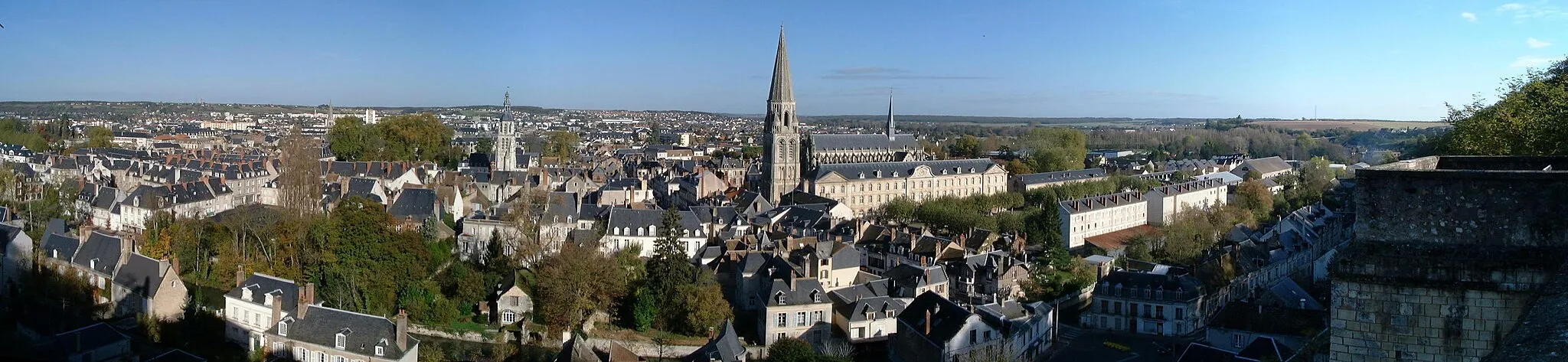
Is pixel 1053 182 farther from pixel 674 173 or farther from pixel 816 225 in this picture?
pixel 816 225

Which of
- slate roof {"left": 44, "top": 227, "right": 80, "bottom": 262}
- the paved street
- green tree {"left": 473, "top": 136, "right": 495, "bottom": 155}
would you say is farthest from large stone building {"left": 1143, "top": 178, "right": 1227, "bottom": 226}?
green tree {"left": 473, "top": 136, "right": 495, "bottom": 155}

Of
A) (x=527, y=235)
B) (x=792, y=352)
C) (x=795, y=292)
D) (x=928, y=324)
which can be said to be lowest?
(x=792, y=352)

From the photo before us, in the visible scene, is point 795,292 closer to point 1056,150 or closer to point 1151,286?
point 1151,286

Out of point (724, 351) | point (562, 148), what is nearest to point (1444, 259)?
point (724, 351)

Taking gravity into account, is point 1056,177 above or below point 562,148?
below

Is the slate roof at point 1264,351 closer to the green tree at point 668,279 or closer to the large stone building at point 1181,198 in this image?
the green tree at point 668,279

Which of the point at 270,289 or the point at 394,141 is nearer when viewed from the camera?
the point at 270,289

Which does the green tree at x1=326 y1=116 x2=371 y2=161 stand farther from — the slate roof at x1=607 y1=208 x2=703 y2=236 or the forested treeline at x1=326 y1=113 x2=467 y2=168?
the slate roof at x1=607 y1=208 x2=703 y2=236
